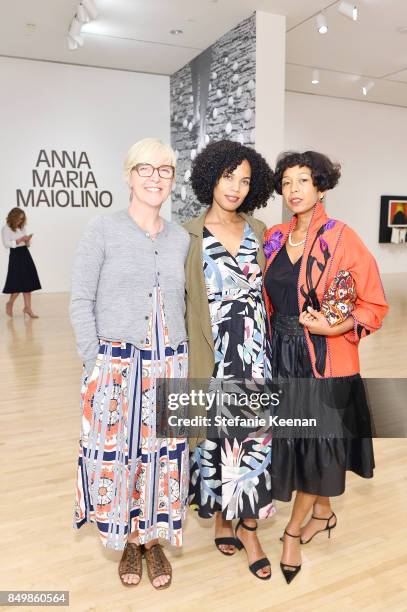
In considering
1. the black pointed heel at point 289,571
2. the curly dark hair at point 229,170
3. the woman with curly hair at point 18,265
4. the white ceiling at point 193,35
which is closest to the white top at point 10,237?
the woman with curly hair at point 18,265

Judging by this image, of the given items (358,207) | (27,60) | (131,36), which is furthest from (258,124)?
(358,207)

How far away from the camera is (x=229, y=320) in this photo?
82.1 inches

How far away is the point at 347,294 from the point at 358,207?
11.6 m

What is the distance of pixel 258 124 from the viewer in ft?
22.6

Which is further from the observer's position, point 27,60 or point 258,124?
point 27,60

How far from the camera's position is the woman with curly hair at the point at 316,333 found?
201 centimetres

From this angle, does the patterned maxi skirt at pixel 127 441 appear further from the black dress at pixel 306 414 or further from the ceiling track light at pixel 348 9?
the ceiling track light at pixel 348 9

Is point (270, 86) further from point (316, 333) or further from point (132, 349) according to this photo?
point (132, 349)

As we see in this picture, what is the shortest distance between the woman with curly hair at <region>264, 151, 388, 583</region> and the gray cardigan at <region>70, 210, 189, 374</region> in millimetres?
513

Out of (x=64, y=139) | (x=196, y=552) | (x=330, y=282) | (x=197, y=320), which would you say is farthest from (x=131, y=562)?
(x=64, y=139)

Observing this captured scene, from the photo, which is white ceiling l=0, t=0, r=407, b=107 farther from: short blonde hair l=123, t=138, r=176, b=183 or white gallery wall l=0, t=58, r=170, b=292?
short blonde hair l=123, t=138, r=176, b=183

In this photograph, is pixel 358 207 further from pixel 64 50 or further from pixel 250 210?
pixel 250 210

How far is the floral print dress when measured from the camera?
2084 mm

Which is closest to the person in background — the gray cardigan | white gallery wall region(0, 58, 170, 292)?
the gray cardigan
